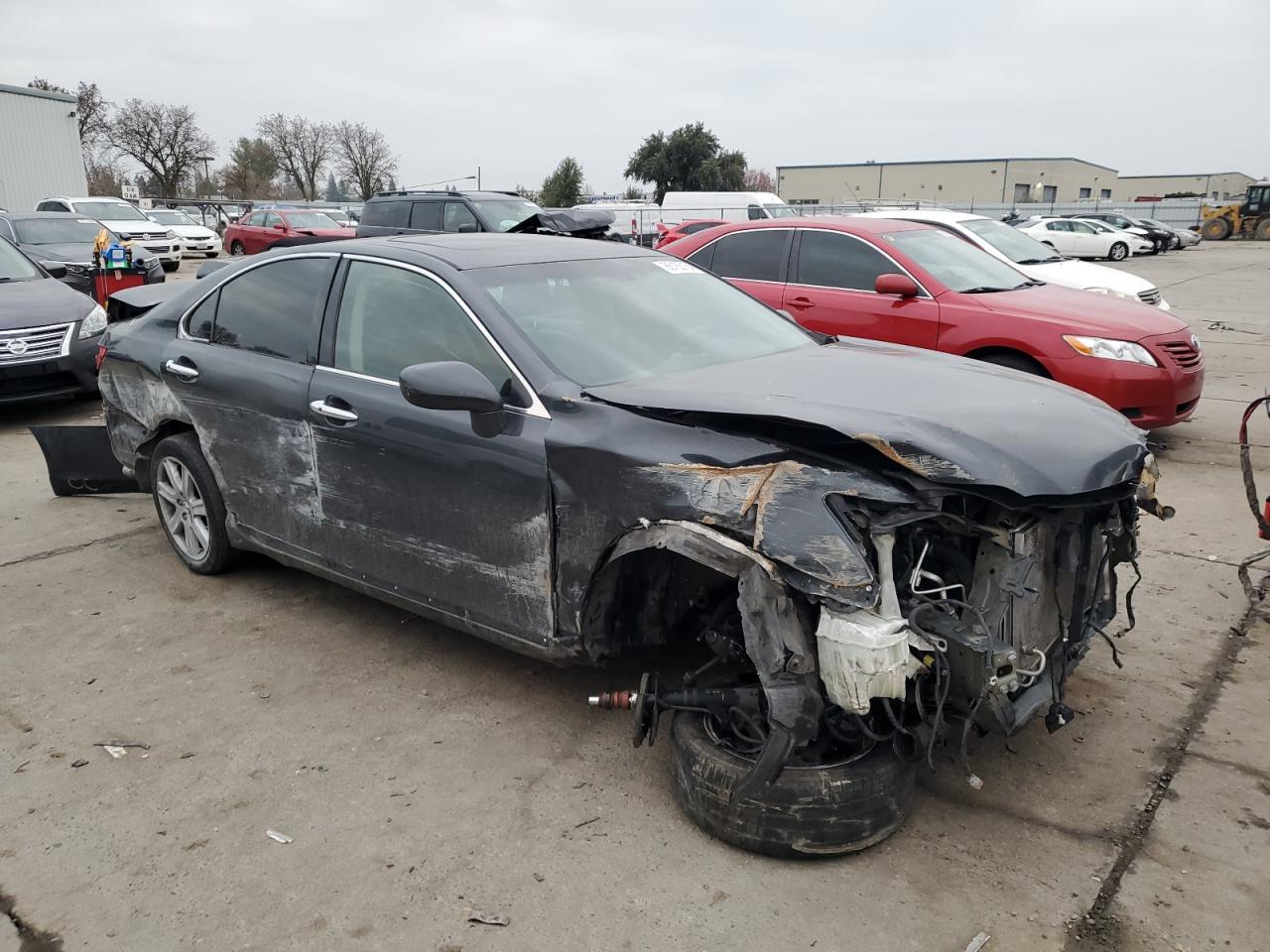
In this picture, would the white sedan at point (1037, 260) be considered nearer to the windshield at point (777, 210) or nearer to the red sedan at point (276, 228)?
the red sedan at point (276, 228)

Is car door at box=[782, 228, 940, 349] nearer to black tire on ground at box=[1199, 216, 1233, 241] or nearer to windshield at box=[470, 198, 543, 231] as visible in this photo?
windshield at box=[470, 198, 543, 231]

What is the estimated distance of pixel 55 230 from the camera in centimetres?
1467

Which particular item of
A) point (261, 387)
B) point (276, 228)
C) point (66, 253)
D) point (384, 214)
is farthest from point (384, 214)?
point (261, 387)

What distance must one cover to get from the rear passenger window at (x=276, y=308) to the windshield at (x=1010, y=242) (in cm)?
711

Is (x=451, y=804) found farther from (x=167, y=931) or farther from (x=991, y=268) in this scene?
(x=991, y=268)

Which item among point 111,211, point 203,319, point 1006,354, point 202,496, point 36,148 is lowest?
point 202,496

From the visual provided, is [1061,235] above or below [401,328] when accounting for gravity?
below

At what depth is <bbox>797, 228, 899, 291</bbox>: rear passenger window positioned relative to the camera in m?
7.37

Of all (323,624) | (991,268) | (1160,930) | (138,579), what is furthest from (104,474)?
(991,268)

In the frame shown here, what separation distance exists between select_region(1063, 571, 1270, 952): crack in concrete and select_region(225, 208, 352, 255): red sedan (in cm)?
2018

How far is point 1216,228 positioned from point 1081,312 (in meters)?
44.8

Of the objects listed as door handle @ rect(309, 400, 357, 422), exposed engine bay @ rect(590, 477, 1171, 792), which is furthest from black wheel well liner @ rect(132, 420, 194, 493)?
exposed engine bay @ rect(590, 477, 1171, 792)

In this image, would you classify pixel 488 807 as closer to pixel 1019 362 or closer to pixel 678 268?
pixel 678 268

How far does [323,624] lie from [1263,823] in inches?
142
